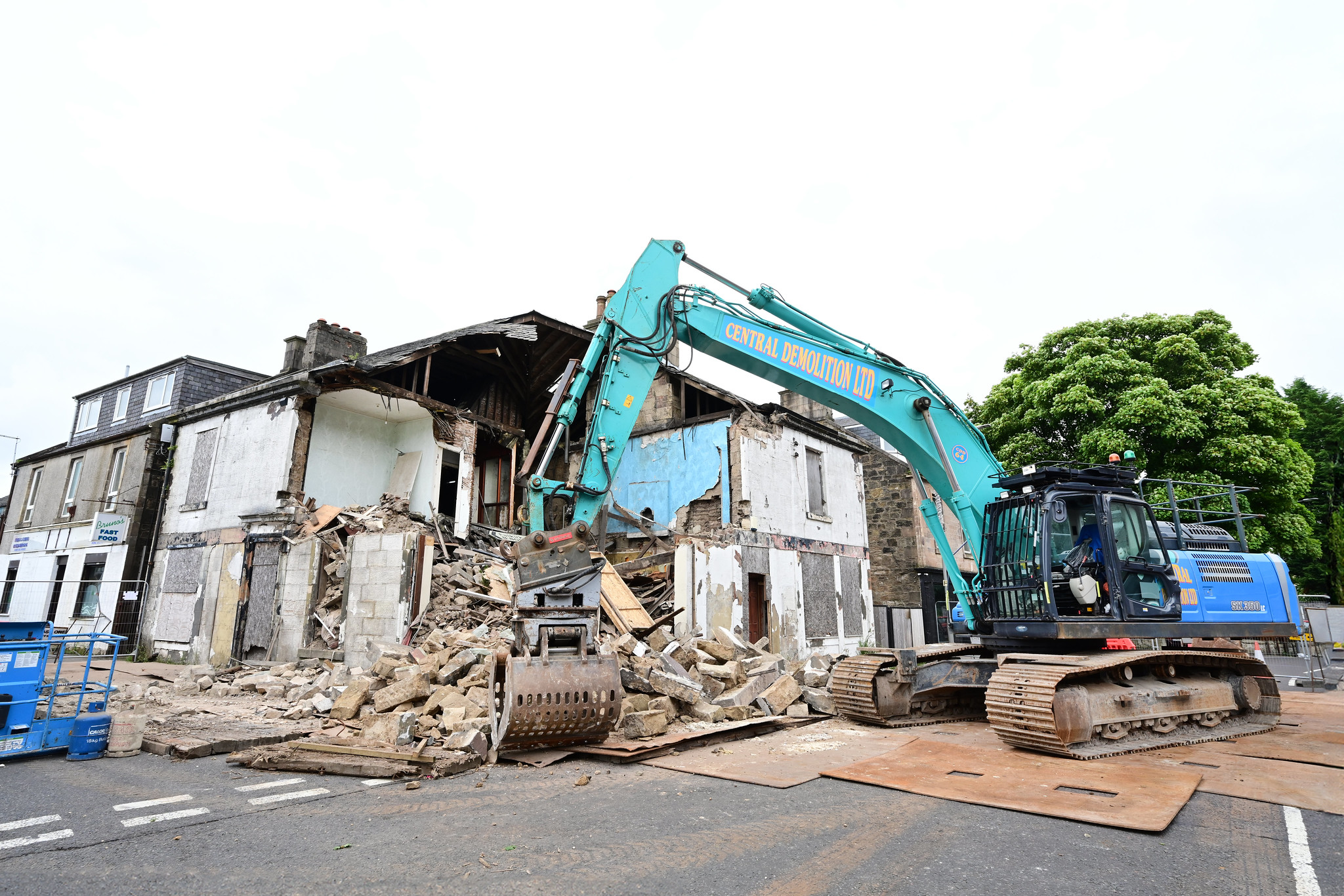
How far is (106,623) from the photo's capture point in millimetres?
16906

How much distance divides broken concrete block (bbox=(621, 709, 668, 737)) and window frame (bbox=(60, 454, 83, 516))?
2046 cm

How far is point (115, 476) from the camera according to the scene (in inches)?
742

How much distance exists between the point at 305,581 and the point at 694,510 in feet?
25.8

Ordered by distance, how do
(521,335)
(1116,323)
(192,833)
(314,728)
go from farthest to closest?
Answer: (1116,323)
(521,335)
(314,728)
(192,833)

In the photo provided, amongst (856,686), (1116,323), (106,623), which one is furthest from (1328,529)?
(106,623)

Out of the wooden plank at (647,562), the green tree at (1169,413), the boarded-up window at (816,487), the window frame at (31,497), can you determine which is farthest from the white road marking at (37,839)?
the window frame at (31,497)

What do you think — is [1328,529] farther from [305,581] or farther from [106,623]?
[106,623]

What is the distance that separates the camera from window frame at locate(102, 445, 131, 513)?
1823 cm

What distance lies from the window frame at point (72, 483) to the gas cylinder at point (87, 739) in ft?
56.2

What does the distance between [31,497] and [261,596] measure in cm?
1389

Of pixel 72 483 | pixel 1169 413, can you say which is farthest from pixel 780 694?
pixel 72 483

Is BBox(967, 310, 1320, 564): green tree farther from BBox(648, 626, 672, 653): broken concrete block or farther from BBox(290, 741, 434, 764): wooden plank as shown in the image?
BBox(290, 741, 434, 764): wooden plank

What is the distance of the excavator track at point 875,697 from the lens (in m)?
8.52

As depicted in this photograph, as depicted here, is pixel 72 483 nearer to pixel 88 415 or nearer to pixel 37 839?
pixel 88 415
